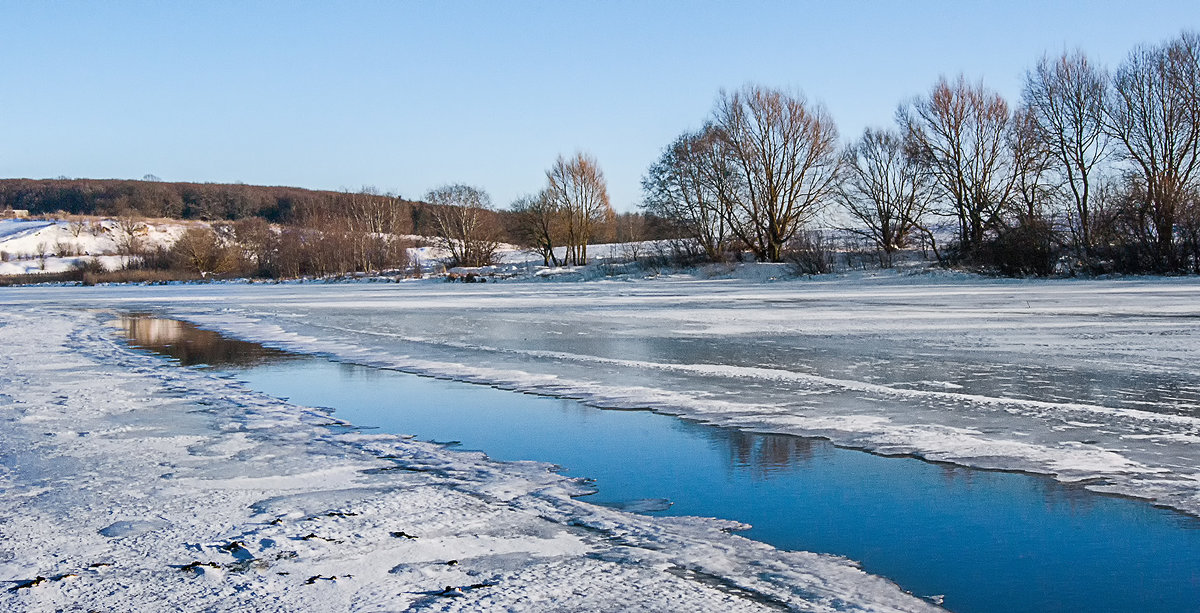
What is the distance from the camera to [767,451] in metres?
4.93

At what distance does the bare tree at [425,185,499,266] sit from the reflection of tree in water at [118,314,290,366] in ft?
119

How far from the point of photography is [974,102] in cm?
3328

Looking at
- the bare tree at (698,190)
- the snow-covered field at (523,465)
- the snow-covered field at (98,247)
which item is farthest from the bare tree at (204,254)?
the snow-covered field at (523,465)

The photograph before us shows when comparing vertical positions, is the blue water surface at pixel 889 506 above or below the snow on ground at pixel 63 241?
below

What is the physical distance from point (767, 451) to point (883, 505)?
1163mm

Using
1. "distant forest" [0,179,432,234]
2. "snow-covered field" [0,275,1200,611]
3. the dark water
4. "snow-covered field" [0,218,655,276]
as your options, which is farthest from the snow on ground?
the dark water

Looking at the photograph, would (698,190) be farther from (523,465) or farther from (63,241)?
(63,241)

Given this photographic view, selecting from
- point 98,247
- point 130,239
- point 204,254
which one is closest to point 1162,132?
point 204,254

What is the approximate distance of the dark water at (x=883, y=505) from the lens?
9.45ft

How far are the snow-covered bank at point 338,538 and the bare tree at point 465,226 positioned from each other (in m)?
47.4

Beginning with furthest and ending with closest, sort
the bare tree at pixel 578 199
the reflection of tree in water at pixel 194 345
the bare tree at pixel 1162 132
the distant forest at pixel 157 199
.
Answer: the distant forest at pixel 157 199 < the bare tree at pixel 578 199 < the bare tree at pixel 1162 132 < the reflection of tree in water at pixel 194 345

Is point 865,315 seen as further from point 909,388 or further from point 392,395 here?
point 392,395

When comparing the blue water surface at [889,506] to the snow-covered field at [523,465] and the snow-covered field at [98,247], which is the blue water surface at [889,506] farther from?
the snow-covered field at [98,247]

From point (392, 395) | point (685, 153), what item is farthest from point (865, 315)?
point (685, 153)
